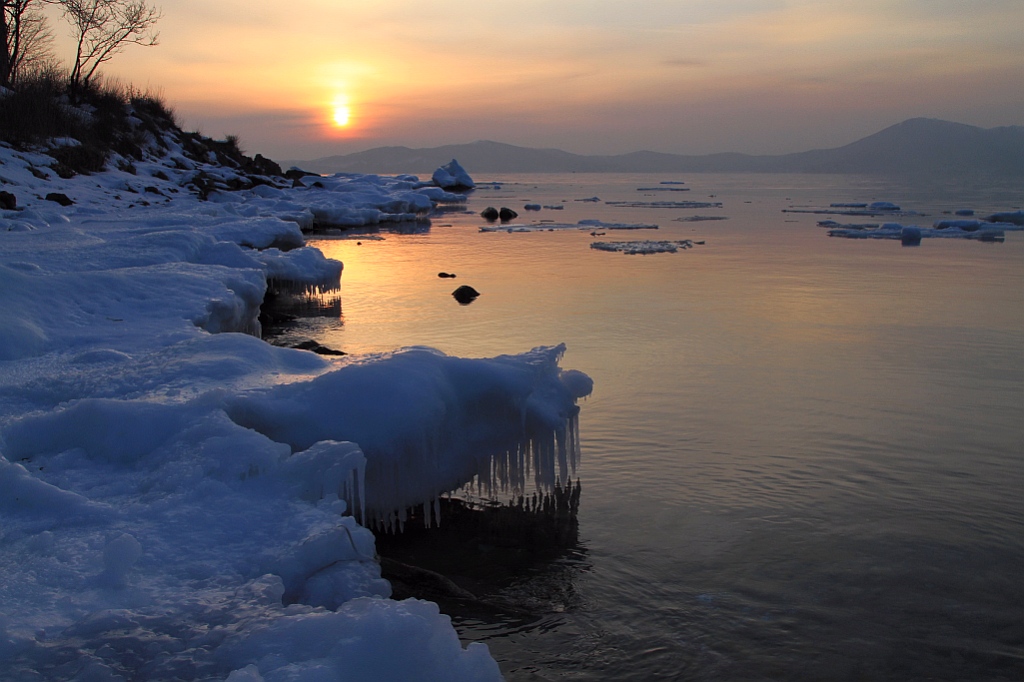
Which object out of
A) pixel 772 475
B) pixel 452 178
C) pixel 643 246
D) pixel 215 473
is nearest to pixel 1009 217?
pixel 643 246

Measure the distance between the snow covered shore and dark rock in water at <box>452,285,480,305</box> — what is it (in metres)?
6.43

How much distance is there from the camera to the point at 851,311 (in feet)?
47.0

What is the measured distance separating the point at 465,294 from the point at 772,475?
968 centimetres

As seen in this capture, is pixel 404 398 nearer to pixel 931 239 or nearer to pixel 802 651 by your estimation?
pixel 802 651

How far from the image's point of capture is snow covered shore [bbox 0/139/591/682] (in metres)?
3.09

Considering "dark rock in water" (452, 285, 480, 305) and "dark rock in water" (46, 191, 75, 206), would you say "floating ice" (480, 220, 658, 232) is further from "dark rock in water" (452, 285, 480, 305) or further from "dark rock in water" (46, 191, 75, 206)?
"dark rock in water" (46, 191, 75, 206)

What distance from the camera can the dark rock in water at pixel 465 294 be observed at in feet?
51.6

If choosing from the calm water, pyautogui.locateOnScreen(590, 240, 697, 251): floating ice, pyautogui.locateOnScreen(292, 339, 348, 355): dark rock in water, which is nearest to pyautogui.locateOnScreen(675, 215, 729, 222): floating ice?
pyautogui.locateOnScreen(590, 240, 697, 251): floating ice

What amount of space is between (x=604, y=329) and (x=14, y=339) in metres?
8.43

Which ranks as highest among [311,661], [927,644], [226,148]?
[226,148]

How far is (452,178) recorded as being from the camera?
6769 cm

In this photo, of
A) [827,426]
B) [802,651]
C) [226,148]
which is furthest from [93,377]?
[226,148]

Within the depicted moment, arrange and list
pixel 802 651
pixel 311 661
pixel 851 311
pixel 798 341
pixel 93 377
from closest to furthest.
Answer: pixel 311 661 → pixel 802 651 → pixel 93 377 → pixel 798 341 → pixel 851 311

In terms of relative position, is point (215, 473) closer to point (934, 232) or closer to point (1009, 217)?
point (934, 232)
